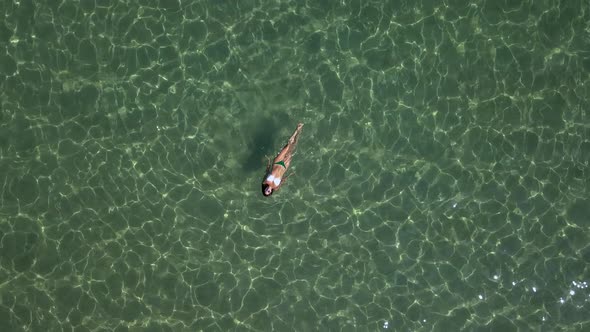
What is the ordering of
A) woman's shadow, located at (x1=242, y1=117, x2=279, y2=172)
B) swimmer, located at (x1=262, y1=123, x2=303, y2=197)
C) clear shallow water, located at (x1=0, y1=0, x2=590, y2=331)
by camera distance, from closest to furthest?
1. swimmer, located at (x1=262, y1=123, x2=303, y2=197)
2. clear shallow water, located at (x1=0, y1=0, x2=590, y2=331)
3. woman's shadow, located at (x1=242, y1=117, x2=279, y2=172)

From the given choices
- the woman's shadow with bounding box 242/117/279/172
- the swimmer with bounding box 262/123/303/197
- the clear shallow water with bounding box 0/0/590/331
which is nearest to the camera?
the swimmer with bounding box 262/123/303/197

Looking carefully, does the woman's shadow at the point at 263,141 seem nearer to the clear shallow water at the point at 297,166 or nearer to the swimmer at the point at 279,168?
the clear shallow water at the point at 297,166

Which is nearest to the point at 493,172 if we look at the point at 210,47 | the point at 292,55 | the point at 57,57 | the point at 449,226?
the point at 449,226

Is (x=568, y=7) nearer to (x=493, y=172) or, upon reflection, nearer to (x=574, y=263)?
(x=493, y=172)

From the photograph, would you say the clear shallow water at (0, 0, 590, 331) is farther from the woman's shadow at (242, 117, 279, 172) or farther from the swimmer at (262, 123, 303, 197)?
the swimmer at (262, 123, 303, 197)

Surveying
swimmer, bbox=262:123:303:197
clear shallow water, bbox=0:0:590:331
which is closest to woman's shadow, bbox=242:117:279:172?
clear shallow water, bbox=0:0:590:331

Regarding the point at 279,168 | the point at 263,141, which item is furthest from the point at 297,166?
the point at 279,168
